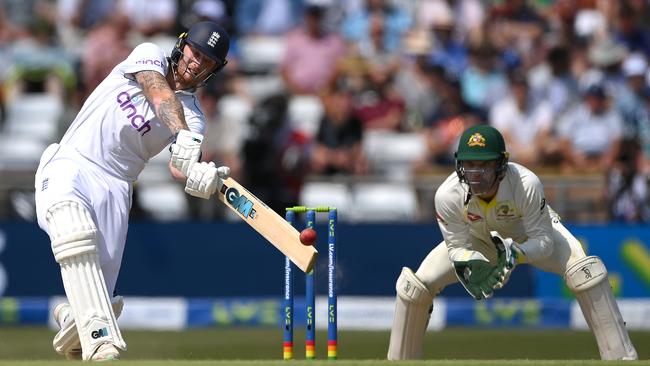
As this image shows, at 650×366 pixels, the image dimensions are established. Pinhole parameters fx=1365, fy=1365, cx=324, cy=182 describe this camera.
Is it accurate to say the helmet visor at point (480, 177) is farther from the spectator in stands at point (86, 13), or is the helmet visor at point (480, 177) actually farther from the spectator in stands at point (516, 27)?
the spectator in stands at point (86, 13)

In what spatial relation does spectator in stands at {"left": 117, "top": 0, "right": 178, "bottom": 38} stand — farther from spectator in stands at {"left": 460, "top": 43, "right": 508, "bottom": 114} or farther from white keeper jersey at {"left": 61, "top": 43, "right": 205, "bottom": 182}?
white keeper jersey at {"left": 61, "top": 43, "right": 205, "bottom": 182}

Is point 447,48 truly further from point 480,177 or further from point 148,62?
point 148,62

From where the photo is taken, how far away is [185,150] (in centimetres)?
467

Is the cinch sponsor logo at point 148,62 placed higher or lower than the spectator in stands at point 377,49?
lower

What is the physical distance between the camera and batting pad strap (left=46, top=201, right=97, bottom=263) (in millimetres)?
4742

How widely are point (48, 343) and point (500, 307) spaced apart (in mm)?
3110

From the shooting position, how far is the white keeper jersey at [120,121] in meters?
A: 5.03

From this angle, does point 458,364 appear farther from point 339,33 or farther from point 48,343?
point 339,33

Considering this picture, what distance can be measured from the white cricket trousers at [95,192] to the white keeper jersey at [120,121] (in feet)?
0.14

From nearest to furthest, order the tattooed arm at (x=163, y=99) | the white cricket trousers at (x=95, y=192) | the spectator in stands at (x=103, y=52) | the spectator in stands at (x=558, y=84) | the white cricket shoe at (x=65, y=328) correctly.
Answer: the tattooed arm at (x=163, y=99) < the white cricket trousers at (x=95, y=192) < the white cricket shoe at (x=65, y=328) < the spectator in stands at (x=103, y=52) < the spectator in stands at (x=558, y=84)

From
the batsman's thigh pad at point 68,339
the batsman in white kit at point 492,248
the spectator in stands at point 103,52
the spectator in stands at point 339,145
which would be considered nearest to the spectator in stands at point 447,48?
the spectator in stands at point 339,145

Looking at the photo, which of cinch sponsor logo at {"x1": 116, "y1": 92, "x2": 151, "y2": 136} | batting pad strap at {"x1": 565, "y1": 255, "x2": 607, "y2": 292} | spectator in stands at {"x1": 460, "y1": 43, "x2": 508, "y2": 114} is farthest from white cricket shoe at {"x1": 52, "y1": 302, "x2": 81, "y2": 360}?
spectator in stands at {"x1": 460, "y1": 43, "x2": 508, "y2": 114}

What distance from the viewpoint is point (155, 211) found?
9.20 m

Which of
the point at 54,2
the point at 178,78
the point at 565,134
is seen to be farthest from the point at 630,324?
the point at 54,2
